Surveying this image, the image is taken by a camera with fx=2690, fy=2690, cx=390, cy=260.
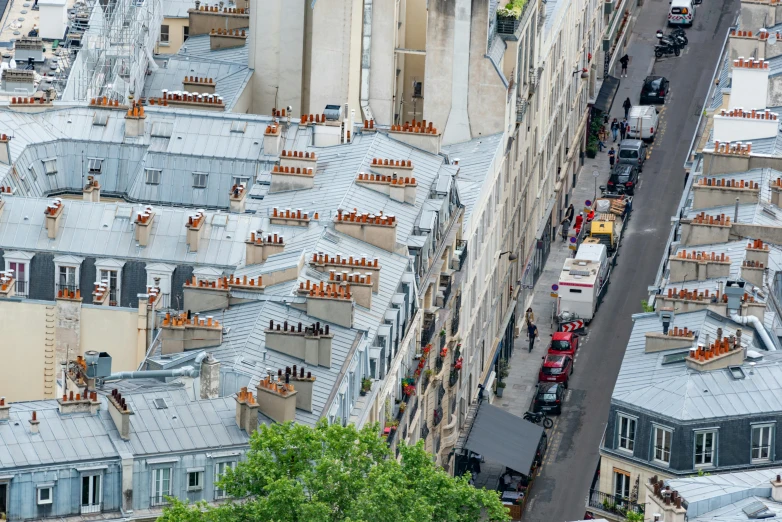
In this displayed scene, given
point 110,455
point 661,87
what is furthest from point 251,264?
point 661,87

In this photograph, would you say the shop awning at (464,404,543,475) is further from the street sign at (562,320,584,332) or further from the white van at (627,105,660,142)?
the white van at (627,105,660,142)

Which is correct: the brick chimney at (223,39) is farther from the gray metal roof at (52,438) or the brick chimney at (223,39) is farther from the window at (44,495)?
the window at (44,495)

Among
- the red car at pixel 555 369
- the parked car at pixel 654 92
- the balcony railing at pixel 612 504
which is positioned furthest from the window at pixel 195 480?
the parked car at pixel 654 92

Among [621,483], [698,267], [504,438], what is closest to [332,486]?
[621,483]

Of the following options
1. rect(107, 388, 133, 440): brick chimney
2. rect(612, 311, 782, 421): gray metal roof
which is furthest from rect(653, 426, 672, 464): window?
rect(107, 388, 133, 440): brick chimney

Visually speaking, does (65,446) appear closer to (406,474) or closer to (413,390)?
(406,474)

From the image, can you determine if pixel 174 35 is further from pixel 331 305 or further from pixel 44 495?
pixel 44 495
